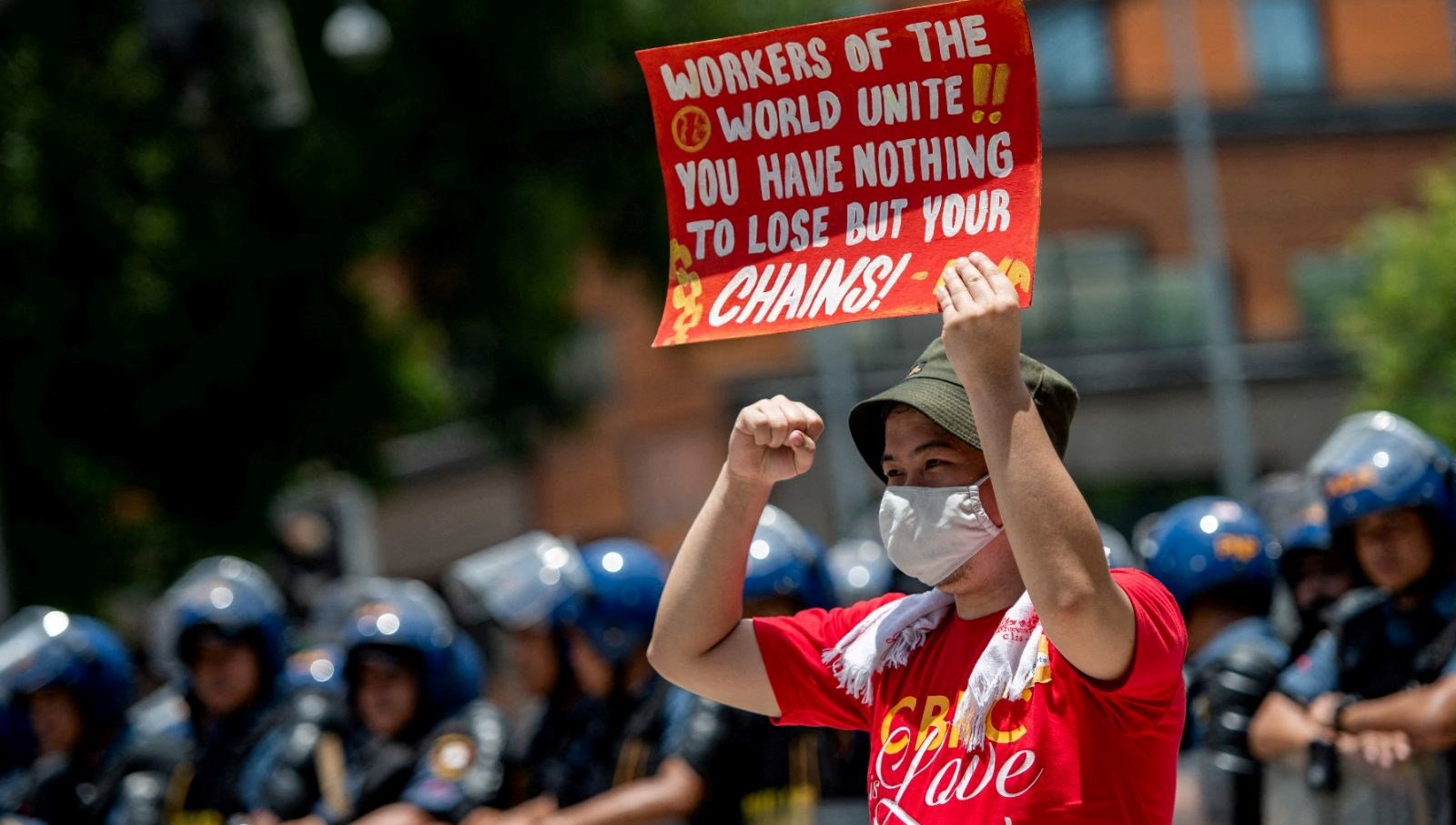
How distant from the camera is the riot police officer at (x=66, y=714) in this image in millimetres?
7422

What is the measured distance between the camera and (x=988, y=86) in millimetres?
3215

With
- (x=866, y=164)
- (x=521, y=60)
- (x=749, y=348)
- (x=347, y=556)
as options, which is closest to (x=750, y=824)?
(x=866, y=164)

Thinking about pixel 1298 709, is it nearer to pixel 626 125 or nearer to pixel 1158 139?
pixel 626 125

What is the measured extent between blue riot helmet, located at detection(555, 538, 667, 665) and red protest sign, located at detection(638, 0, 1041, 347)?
10.4ft

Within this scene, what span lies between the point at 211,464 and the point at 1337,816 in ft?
36.2

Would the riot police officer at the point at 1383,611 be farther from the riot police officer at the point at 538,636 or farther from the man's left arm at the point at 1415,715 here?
the riot police officer at the point at 538,636

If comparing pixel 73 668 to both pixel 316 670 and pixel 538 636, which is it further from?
pixel 538 636

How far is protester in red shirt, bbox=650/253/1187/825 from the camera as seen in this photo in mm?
2770

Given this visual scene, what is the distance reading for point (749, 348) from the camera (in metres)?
30.0

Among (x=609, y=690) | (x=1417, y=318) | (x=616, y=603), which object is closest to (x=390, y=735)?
(x=609, y=690)

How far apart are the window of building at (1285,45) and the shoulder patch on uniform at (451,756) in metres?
28.0

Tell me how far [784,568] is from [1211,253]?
2217cm

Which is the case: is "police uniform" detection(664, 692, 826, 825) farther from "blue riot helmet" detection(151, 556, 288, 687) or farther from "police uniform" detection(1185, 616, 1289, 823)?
"blue riot helmet" detection(151, 556, 288, 687)

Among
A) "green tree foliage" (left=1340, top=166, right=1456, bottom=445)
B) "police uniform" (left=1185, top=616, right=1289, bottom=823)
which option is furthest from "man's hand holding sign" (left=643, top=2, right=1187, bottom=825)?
"green tree foliage" (left=1340, top=166, right=1456, bottom=445)
